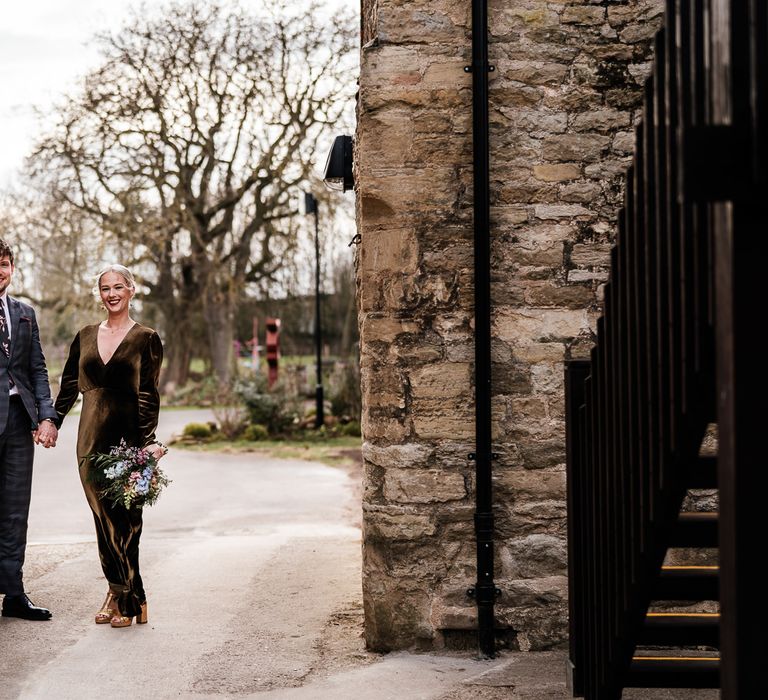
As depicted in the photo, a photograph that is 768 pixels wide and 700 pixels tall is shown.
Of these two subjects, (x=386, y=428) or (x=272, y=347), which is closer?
(x=386, y=428)

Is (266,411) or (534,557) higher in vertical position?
(534,557)

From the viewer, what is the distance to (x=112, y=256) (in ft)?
74.2

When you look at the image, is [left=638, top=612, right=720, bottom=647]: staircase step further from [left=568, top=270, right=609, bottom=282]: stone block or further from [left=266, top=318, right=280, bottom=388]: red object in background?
[left=266, top=318, right=280, bottom=388]: red object in background

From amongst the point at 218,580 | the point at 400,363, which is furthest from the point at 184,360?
the point at 400,363

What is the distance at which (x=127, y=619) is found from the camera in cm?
516

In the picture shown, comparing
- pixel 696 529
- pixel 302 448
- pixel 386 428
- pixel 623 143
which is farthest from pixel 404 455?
pixel 302 448

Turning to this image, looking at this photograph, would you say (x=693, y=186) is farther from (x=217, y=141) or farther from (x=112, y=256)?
(x=112, y=256)

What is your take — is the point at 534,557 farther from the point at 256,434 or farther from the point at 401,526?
the point at 256,434

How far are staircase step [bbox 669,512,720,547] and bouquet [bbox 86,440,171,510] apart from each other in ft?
9.56

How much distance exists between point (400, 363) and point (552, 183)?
116 cm

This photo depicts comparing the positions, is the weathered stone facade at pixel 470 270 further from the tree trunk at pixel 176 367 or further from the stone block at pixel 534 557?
the tree trunk at pixel 176 367

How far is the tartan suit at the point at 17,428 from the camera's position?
5324mm

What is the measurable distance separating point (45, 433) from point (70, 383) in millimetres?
308

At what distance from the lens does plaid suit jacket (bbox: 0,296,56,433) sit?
209 inches
